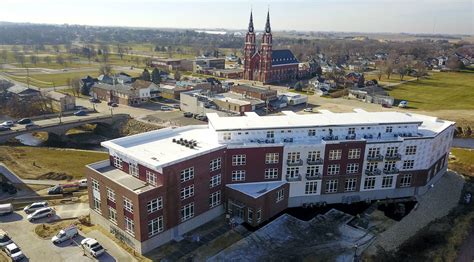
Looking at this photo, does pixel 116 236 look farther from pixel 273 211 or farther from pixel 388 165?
pixel 388 165

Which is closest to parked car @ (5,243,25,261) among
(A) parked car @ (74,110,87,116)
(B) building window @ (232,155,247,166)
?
(B) building window @ (232,155,247,166)

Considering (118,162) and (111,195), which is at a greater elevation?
(118,162)

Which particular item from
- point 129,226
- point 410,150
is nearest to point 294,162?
point 410,150

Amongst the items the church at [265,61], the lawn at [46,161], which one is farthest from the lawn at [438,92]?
the lawn at [46,161]

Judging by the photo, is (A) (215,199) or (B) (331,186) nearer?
(A) (215,199)

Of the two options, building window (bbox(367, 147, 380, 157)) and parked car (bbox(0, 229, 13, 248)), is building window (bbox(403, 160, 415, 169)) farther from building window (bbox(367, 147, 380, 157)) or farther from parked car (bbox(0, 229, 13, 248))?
parked car (bbox(0, 229, 13, 248))

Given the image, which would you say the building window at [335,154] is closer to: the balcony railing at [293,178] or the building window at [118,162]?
the balcony railing at [293,178]

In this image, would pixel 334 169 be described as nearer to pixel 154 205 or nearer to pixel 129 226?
pixel 154 205

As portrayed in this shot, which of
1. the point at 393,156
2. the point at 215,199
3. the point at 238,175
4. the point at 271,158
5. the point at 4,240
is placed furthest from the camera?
the point at 393,156

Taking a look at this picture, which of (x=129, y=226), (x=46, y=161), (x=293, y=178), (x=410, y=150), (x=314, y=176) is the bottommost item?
(x=46, y=161)
